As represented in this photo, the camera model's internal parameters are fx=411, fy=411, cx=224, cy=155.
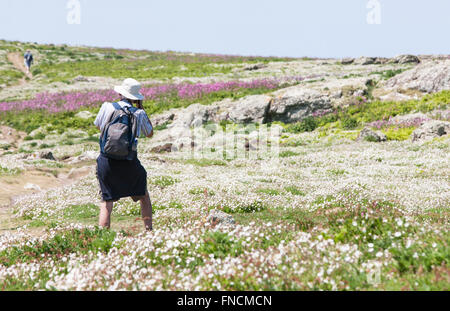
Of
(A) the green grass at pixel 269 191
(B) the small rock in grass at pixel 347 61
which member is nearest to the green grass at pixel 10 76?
(B) the small rock in grass at pixel 347 61

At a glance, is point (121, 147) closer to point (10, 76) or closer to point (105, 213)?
point (105, 213)

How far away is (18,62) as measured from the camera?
8375 cm

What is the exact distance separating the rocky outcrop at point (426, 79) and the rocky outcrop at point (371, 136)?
36.8ft

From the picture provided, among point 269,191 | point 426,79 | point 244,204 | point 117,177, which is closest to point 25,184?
point 269,191

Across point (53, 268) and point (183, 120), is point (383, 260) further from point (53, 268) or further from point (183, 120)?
point (183, 120)

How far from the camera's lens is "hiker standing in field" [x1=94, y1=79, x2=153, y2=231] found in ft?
29.0

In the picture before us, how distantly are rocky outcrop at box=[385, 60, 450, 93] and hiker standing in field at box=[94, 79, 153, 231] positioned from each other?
35739 millimetres

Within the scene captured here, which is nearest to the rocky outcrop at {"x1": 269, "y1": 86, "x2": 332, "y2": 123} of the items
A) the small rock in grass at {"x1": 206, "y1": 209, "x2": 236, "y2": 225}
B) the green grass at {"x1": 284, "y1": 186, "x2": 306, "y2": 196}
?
the green grass at {"x1": 284, "y1": 186, "x2": 306, "y2": 196}

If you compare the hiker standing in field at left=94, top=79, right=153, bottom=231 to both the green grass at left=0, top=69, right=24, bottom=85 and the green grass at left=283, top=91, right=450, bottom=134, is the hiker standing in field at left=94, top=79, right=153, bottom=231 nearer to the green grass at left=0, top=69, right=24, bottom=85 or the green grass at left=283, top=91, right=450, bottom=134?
the green grass at left=283, top=91, right=450, bottom=134

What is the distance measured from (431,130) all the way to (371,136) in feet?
13.1

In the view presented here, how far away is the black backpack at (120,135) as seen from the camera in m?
8.77

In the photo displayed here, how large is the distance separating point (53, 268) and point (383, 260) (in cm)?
522

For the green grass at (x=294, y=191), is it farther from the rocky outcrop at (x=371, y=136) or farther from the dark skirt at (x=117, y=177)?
the rocky outcrop at (x=371, y=136)
